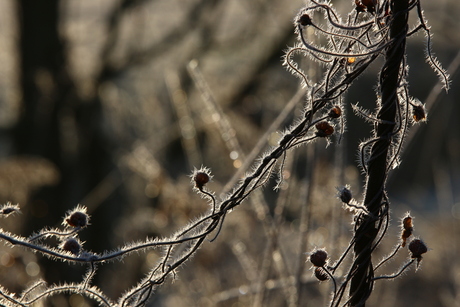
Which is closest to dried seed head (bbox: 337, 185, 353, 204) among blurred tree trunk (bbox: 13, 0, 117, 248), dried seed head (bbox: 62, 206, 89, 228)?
dried seed head (bbox: 62, 206, 89, 228)

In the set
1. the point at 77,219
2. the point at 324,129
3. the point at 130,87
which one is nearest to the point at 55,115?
the point at 130,87

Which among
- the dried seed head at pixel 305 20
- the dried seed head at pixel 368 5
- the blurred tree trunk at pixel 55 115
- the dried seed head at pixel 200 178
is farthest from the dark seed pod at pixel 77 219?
the blurred tree trunk at pixel 55 115

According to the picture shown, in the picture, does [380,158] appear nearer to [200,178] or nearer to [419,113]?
[419,113]

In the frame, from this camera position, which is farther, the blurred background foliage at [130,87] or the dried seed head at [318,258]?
the blurred background foliage at [130,87]

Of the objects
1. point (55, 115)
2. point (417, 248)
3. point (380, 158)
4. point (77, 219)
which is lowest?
point (417, 248)

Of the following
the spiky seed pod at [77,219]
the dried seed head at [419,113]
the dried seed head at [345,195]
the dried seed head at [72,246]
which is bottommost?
the dried seed head at [345,195]

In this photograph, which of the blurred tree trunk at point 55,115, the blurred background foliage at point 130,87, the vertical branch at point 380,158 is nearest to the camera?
the vertical branch at point 380,158

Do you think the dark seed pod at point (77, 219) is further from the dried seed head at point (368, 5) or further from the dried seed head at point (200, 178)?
the dried seed head at point (368, 5)

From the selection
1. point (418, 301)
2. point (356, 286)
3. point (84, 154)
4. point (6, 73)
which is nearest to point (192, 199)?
point (356, 286)
